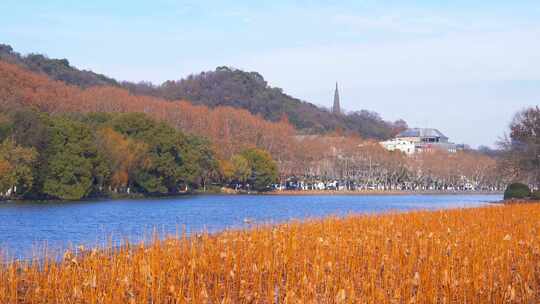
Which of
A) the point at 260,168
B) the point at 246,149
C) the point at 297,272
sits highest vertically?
the point at 246,149

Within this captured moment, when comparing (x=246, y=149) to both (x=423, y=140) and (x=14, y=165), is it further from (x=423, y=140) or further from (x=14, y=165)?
(x=423, y=140)

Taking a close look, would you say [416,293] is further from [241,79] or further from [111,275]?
[241,79]

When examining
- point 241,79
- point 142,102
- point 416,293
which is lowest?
point 416,293

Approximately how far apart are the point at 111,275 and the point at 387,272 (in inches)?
151

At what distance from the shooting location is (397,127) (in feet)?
623

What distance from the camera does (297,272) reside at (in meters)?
10.8

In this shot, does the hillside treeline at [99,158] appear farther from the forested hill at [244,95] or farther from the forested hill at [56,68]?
the forested hill at [244,95]

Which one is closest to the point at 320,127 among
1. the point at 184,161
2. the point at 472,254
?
the point at 184,161

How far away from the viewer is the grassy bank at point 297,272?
8953 millimetres

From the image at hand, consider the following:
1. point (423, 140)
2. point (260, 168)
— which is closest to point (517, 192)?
point (260, 168)

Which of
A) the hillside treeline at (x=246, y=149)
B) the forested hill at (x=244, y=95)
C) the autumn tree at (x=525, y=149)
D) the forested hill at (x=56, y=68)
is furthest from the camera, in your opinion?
the forested hill at (x=244, y=95)

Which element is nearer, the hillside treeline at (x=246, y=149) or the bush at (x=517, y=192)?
A: the bush at (x=517, y=192)

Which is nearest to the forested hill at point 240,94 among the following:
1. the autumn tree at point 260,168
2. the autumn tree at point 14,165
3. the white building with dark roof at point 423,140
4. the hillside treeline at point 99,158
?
the white building with dark roof at point 423,140

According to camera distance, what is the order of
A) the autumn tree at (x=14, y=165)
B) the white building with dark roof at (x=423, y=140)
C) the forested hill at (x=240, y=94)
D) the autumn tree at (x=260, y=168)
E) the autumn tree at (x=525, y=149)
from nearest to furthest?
the autumn tree at (x=14, y=165), the autumn tree at (x=525, y=149), the autumn tree at (x=260, y=168), the forested hill at (x=240, y=94), the white building with dark roof at (x=423, y=140)
